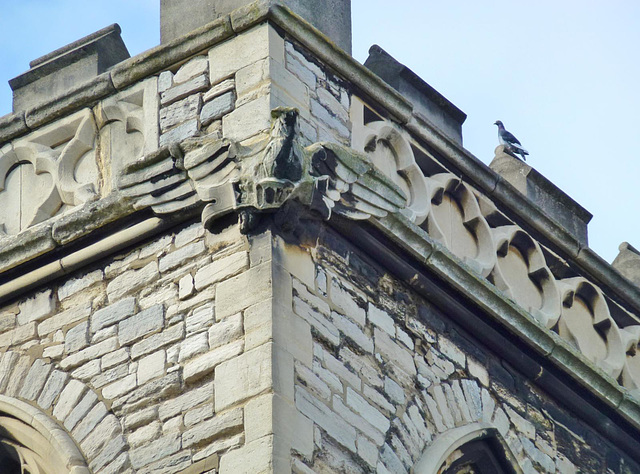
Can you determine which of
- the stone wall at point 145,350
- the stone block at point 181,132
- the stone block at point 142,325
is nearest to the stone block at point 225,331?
the stone wall at point 145,350

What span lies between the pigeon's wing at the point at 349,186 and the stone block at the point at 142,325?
35.3 inches

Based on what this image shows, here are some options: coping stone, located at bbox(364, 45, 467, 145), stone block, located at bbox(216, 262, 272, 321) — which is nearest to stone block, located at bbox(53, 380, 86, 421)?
stone block, located at bbox(216, 262, 272, 321)

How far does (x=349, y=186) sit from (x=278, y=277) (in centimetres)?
78

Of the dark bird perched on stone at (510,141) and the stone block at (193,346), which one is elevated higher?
the dark bird perched on stone at (510,141)

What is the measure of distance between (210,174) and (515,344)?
6.55 feet

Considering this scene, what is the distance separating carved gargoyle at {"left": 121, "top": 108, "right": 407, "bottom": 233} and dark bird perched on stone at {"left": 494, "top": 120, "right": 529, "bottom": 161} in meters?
2.16

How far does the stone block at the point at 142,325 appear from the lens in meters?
11.0

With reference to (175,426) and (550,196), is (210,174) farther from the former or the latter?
(550,196)

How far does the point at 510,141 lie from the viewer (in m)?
13.8

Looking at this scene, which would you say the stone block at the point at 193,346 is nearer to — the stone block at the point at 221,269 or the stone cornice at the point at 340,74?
the stone block at the point at 221,269

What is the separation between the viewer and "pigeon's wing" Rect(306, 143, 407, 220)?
11047 mm

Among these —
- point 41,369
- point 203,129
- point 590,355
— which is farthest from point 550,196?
point 41,369

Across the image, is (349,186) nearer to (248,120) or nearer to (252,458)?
(248,120)

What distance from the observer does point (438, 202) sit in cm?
1234
